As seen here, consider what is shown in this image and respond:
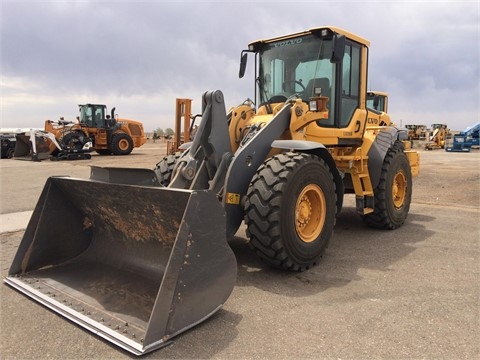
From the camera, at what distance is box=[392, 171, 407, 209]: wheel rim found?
269 inches

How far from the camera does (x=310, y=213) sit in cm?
457

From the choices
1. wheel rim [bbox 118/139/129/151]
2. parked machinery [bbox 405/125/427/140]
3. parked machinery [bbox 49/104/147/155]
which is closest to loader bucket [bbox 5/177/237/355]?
parked machinery [bbox 49/104/147/155]

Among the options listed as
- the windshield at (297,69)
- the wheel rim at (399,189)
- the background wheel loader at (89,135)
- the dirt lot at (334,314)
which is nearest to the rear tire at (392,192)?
the wheel rim at (399,189)

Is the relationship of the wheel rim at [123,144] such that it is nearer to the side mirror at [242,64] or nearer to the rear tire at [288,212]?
the side mirror at [242,64]

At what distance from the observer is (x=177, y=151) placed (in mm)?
5859

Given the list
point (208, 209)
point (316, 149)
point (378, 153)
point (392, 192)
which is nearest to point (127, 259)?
point (208, 209)

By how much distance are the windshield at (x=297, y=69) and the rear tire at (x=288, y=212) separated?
1.38 metres

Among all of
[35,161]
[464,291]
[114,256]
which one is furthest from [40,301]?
[35,161]

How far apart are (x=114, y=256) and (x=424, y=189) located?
376 inches

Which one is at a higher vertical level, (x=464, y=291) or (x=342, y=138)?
(x=342, y=138)

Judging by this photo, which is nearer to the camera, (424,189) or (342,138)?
(342,138)

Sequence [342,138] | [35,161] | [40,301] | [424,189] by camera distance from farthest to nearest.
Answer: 1. [35,161]
2. [424,189]
3. [342,138]
4. [40,301]

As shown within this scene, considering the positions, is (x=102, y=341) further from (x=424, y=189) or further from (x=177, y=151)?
(x=424, y=189)

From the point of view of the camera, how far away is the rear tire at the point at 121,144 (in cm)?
2386
